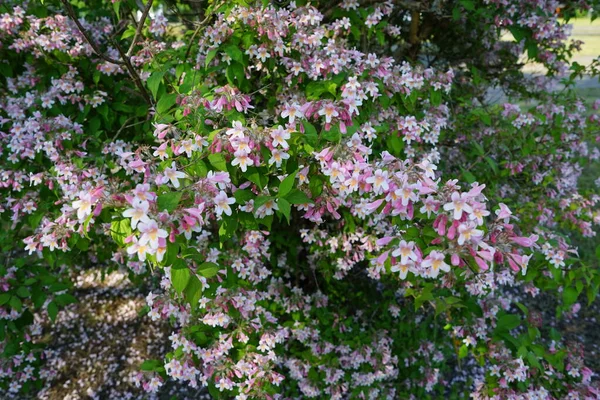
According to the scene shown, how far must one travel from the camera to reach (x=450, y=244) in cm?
123

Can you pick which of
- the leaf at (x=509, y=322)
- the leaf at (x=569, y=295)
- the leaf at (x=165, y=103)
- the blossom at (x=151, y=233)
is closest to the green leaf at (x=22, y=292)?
the leaf at (x=165, y=103)

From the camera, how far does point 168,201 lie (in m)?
1.14

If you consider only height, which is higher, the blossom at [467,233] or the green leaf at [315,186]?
the green leaf at [315,186]

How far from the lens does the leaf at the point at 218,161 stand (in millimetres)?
1302

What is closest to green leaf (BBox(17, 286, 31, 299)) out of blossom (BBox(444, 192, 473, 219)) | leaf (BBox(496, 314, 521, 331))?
blossom (BBox(444, 192, 473, 219))

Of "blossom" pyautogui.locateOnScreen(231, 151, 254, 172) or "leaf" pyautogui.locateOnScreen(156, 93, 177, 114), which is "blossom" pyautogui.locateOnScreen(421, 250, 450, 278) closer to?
"blossom" pyautogui.locateOnScreen(231, 151, 254, 172)

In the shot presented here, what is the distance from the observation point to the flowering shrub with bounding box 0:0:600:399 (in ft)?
4.26

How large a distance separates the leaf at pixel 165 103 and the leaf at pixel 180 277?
0.77 m

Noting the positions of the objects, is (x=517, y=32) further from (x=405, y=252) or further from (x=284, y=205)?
(x=284, y=205)

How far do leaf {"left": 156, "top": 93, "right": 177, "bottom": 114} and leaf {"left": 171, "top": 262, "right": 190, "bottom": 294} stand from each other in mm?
769

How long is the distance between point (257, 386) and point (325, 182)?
1268mm

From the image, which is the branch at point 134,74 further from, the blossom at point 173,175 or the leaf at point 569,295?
the leaf at point 569,295

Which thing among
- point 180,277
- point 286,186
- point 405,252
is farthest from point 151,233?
point 405,252

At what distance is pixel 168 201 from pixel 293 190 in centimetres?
40
